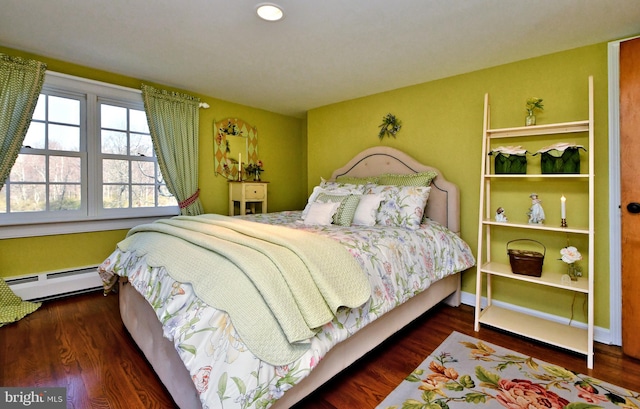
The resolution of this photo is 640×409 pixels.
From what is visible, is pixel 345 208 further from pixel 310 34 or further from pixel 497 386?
pixel 497 386

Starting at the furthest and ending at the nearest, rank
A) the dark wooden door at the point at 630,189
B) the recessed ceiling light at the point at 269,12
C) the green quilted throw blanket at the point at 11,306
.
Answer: the green quilted throw blanket at the point at 11,306 < the dark wooden door at the point at 630,189 < the recessed ceiling light at the point at 269,12

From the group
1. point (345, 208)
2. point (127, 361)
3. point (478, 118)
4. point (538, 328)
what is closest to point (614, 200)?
point (538, 328)

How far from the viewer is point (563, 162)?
2109mm

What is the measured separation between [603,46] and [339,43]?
1.94 m

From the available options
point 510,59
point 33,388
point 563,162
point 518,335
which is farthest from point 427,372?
point 510,59

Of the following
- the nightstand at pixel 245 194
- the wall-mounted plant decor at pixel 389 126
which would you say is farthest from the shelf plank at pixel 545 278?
the nightstand at pixel 245 194

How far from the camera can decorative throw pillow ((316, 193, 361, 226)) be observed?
259 cm

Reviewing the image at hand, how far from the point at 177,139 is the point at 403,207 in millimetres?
2595

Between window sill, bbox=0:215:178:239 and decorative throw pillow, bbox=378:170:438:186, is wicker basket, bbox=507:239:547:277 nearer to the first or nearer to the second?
decorative throw pillow, bbox=378:170:438:186

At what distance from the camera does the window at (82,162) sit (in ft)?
8.92

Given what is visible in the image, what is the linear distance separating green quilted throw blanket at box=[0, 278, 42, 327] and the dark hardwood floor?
7 centimetres

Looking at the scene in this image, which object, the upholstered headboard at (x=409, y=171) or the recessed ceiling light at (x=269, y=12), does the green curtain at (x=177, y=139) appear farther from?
the recessed ceiling light at (x=269, y=12)

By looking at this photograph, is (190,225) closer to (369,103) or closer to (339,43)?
(339,43)

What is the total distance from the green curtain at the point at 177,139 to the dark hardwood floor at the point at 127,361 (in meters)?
1.43
